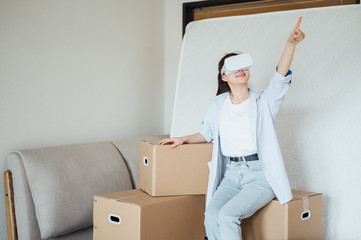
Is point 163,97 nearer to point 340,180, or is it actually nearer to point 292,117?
point 292,117

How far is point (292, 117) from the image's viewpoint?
2283 millimetres

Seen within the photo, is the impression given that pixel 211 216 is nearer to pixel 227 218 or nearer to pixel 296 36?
pixel 227 218

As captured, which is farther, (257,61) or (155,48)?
(155,48)

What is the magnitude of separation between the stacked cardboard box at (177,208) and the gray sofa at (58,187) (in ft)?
0.88

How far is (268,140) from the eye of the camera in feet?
5.86

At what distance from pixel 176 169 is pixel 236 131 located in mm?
348

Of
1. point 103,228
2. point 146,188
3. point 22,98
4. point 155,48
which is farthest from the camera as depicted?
point 155,48

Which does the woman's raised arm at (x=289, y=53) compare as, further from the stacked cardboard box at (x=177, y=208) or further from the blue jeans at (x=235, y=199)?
the stacked cardboard box at (x=177, y=208)

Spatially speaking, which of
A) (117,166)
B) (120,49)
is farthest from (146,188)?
(120,49)

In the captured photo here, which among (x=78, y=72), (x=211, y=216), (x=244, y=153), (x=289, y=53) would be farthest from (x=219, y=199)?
(x=78, y=72)

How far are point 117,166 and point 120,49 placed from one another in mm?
949

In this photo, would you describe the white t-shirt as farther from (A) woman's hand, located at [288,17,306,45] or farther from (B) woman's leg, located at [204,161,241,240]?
(A) woman's hand, located at [288,17,306,45]

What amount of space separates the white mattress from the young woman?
498mm

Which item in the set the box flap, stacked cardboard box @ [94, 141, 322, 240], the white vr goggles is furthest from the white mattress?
the box flap
